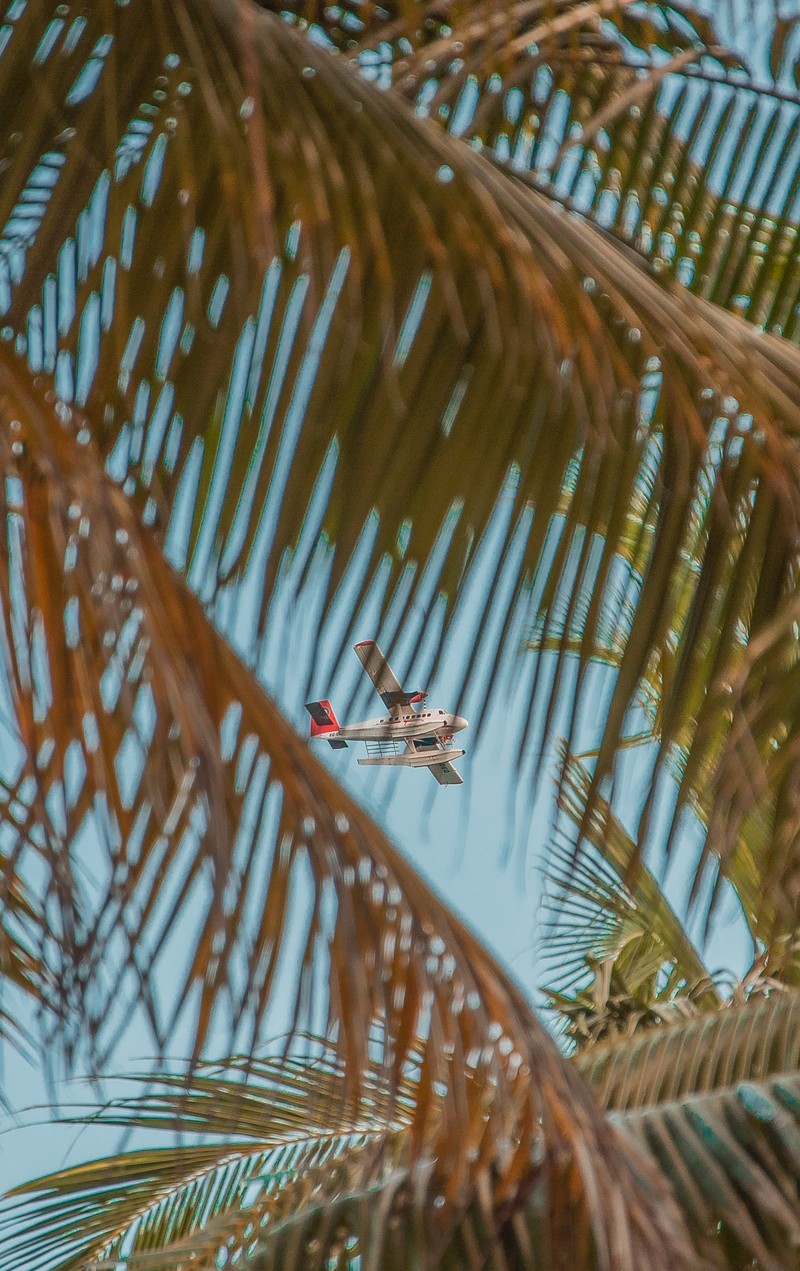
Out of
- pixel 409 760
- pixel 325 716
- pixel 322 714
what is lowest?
pixel 325 716

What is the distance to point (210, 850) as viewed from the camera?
2.72 feet

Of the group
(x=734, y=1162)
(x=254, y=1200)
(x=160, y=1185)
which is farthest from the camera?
(x=160, y=1185)

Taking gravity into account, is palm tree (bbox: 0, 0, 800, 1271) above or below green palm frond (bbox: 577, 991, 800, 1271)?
above

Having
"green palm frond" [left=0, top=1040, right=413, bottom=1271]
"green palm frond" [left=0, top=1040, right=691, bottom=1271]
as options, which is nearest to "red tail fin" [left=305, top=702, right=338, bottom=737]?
"green palm frond" [left=0, top=1040, right=691, bottom=1271]

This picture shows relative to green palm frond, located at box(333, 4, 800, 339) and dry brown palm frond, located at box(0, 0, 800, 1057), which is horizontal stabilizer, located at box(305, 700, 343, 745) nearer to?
dry brown palm frond, located at box(0, 0, 800, 1057)

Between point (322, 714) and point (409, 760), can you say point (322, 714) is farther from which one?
point (409, 760)

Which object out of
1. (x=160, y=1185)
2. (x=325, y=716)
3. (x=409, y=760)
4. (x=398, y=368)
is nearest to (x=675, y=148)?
(x=398, y=368)

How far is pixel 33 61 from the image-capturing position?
43.4 inches

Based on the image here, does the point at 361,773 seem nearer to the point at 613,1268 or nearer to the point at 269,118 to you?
the point at 613,1268

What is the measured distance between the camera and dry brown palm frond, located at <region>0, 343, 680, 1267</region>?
864 millimetres

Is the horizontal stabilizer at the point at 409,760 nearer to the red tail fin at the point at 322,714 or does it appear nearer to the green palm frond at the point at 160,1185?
the red tail fin at the point at 322,714

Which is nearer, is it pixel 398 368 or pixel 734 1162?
pixel 398 368

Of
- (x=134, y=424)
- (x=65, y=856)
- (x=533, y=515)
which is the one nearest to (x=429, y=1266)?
(x=65, y=856)

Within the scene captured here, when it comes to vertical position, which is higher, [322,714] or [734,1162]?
[322,714]
